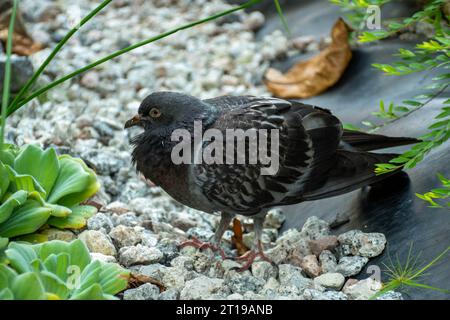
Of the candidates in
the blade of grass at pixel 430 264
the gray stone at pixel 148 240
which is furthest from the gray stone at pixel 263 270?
the blade of grass at pixel 430 264

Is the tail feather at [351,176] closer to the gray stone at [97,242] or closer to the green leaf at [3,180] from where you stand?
the gray stone at [97,242]

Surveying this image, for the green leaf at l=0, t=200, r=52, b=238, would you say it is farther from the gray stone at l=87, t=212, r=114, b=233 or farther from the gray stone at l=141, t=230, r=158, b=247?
the gray stone at l=141, t=230, r=158, b=247

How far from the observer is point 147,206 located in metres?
4.74

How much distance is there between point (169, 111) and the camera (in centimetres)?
400

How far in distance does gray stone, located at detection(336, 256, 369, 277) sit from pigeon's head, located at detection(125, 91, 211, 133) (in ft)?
3.63

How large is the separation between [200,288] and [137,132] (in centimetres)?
259

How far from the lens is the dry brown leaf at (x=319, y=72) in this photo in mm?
5898

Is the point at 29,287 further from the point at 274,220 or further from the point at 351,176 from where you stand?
the point at 274,220

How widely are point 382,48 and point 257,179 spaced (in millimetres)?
2512

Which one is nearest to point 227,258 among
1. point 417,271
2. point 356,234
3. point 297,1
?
point 356,234

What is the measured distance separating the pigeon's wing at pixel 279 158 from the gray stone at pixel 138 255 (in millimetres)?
421

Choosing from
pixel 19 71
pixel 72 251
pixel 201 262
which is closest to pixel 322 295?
pixel 201 262

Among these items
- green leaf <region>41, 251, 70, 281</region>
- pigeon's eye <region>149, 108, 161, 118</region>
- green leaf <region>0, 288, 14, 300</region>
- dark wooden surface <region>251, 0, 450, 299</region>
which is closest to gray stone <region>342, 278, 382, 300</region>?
dark wooden surface <region>251, 0, 450, 299</region>
